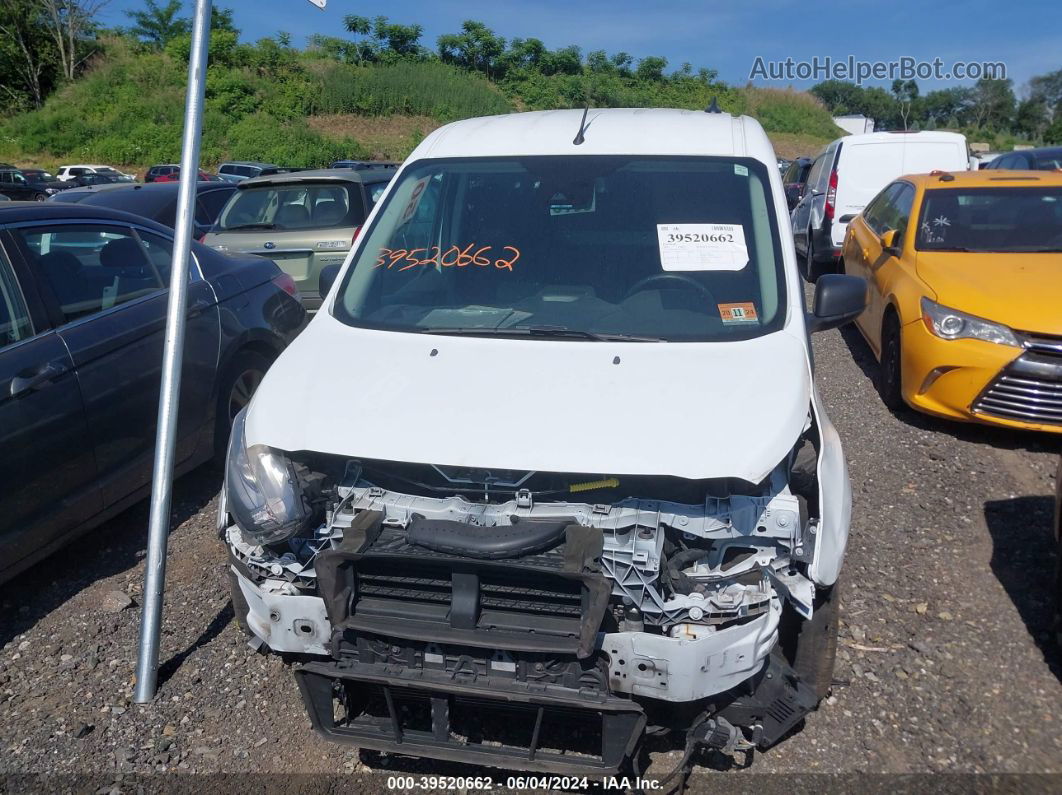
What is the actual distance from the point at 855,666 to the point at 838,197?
29.9ft

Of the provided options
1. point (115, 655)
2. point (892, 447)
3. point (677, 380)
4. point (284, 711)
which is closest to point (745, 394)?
point (677, 380)

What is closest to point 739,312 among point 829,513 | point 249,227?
point 829,513

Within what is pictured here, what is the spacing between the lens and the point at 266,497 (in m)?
2.71

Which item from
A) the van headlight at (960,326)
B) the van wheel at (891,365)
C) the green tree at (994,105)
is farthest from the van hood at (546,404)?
the green tree at (994,105)

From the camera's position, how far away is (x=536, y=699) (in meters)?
2.42

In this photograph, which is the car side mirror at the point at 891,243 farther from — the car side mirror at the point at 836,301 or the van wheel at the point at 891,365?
the car side mirror at the point at 836,301

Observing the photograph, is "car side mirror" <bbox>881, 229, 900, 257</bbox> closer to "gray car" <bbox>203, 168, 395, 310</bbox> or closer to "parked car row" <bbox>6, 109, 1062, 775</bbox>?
"parked car row" <bbox>6, 109, 1062, 775</bbox>

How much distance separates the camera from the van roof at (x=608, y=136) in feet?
12.4

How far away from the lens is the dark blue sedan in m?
3.74

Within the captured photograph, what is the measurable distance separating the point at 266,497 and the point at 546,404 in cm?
93

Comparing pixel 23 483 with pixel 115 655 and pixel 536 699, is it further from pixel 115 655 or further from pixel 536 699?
pixel 536 699

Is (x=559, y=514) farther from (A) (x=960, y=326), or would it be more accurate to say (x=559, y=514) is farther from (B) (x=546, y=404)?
(A) (x=960, y=326)

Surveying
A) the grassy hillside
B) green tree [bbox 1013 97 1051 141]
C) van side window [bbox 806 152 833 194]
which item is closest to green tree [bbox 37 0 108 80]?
the grassy hillside

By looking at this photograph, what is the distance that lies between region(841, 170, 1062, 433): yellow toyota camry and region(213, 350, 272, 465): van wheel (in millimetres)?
4373
